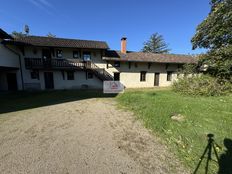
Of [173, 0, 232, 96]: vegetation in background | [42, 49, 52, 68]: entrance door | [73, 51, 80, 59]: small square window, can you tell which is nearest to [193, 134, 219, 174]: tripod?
[173, 0, 232, 96]: vegetation in background

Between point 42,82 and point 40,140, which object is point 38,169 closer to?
point 40,140

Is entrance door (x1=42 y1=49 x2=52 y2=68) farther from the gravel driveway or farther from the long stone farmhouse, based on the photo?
the gravel driveway

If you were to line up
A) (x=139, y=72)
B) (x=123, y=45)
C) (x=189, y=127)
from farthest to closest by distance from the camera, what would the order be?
(x=123, y=45)
(x=139, y=72)
(x=189, y=127)

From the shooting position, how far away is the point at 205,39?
12.1 m

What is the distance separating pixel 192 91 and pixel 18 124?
1035cm

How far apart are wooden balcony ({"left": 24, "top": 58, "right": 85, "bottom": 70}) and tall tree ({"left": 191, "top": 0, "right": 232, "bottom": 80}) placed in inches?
515

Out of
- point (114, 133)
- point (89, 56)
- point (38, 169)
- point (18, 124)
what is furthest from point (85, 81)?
point (38, 169)

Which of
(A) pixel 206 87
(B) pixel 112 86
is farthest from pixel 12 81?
(A) pixel 206 87

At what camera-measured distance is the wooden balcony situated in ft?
44.4

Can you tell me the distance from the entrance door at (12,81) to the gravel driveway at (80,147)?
11468 millimetres

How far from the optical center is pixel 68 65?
47.8 ft

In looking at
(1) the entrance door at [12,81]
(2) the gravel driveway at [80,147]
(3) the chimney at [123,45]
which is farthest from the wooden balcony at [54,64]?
(2) the gravel driveway at [80,147]

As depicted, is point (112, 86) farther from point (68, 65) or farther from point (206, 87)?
point (206, 87)

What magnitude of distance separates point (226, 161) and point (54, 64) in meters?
15.5
